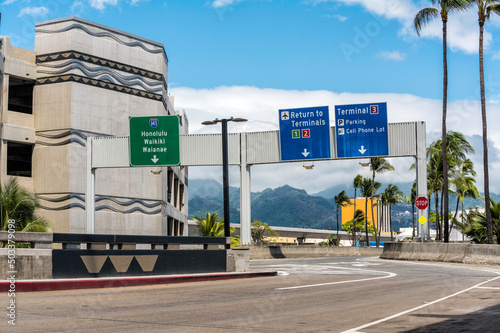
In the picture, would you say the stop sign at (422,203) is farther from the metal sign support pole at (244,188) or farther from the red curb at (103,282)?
the red curb at (103,282)

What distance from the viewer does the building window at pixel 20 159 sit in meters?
40.9

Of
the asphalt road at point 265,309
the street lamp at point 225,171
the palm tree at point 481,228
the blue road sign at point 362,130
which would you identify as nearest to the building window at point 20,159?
the street lamp at point 225,171

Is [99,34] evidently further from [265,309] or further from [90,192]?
[265,309]

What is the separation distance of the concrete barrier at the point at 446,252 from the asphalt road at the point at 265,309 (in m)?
13.1

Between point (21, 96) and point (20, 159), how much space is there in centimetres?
474

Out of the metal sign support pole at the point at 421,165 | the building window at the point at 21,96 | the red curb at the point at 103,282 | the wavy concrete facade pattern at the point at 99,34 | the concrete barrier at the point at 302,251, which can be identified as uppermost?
the wavy concrete facade pattern at the point at 99,34

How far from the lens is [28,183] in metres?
40.1

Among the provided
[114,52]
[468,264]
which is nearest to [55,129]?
[114,52]

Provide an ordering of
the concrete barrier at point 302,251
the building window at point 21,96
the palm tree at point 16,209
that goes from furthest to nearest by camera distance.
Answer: the building window at point 21,96
the concrete barrier at point 302,251
the palm tree at point 16,209

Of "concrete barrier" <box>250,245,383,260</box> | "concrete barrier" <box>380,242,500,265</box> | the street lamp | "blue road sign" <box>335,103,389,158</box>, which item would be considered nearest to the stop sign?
"concrete barrier" <box>380,242,500,265</box>

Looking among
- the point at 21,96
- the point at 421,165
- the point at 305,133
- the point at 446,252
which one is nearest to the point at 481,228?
the point at 421,165

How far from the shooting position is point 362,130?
111 ft

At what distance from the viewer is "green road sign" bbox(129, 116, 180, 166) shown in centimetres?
3284

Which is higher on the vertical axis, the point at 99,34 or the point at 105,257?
the point at 99,34
